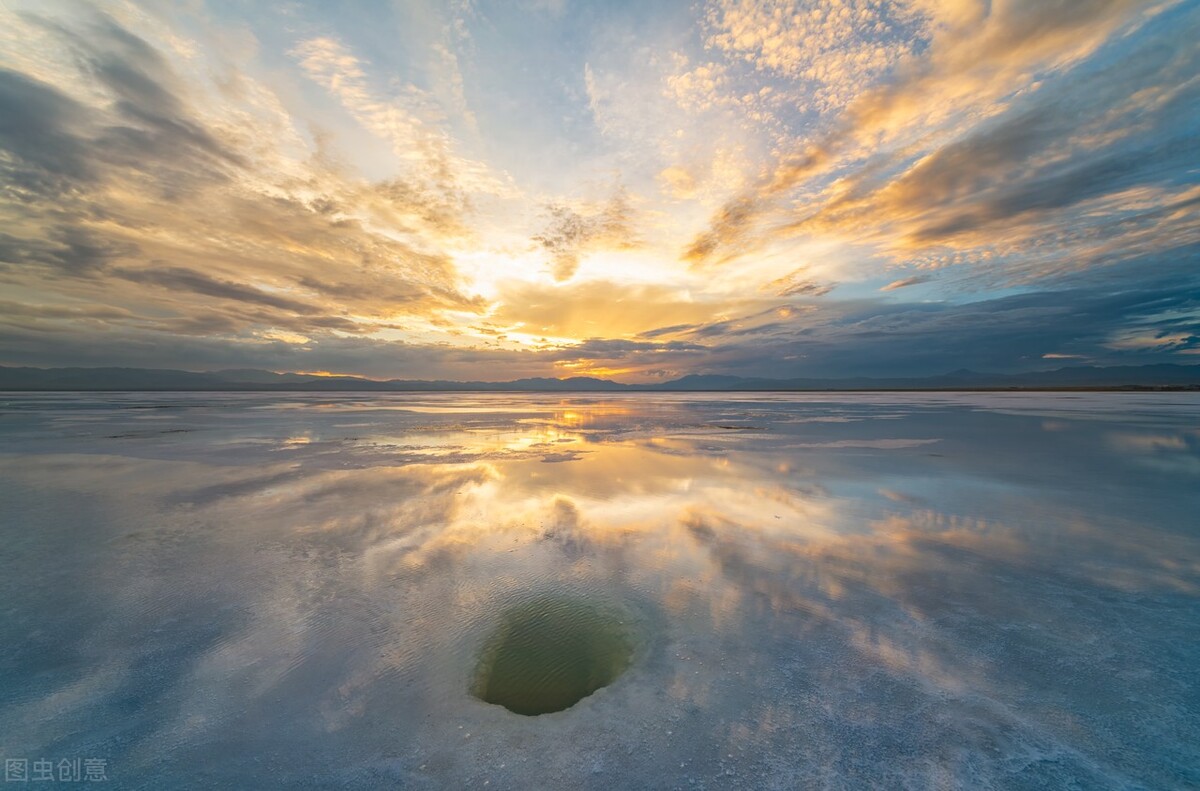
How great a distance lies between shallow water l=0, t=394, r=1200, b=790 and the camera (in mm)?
3498

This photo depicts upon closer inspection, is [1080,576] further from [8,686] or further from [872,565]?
[8,686]

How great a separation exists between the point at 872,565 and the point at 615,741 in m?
5.46

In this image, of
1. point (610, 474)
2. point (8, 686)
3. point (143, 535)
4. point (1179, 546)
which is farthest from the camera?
point (610, 474)

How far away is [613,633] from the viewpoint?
17.5 ft

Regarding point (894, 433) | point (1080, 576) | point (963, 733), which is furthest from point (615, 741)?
point (894, 433)

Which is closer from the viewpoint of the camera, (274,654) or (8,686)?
(8,686)

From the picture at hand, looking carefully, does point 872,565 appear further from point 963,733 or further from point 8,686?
point 8,686

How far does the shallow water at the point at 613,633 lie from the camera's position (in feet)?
11.5

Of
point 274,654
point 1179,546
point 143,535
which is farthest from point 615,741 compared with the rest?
point 1179,546

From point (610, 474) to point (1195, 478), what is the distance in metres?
17.4

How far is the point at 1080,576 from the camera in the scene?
6645mm

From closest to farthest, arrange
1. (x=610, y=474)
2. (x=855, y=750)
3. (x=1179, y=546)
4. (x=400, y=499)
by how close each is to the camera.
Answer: (x=855, y=750) → (x=1179, y=546) → (x=400, y=499) → (x=610, y=474)

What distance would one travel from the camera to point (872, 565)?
7059mm

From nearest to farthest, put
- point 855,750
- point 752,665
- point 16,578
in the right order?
point 855,750, point 752,665, point 16,578
